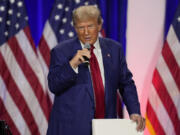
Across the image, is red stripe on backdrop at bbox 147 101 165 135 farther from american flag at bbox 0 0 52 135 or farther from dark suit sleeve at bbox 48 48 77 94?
dark suit sleeve at bbox 48 48 77 94

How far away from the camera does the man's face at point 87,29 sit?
83.7 inches

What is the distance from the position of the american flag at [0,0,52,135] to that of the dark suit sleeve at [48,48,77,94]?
167 cm

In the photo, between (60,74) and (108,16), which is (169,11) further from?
(60,74)

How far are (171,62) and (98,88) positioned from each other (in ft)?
6.19

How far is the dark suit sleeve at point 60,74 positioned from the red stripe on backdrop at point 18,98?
1713 millimetres

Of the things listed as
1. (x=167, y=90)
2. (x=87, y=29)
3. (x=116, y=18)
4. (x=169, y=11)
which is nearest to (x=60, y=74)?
(x=87, y=29)

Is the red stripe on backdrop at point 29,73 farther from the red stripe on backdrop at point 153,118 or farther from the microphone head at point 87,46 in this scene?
the microphone head at point 87,46

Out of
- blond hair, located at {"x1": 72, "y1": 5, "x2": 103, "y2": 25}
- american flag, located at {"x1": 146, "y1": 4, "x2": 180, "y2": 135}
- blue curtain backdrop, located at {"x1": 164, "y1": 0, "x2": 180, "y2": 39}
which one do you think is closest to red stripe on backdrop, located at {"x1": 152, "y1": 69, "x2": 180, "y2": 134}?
american flag, located at {"x1": 146, "y1": 4, "x2": 180, "y2": 135}

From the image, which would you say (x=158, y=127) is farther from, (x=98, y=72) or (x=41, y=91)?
(x=98, y=72)

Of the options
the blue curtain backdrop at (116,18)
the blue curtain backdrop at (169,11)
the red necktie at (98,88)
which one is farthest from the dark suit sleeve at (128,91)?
the blue curtain backdrop at (169,11)

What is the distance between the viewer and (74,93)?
6.91 ft

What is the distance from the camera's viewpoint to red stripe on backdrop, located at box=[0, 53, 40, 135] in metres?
3.75

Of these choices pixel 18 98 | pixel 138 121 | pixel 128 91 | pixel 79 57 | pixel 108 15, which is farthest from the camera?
pixel 108 15

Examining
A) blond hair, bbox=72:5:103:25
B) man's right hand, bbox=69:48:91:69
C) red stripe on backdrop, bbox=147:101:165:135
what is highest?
blond hair, bbox=72:5:103:25
